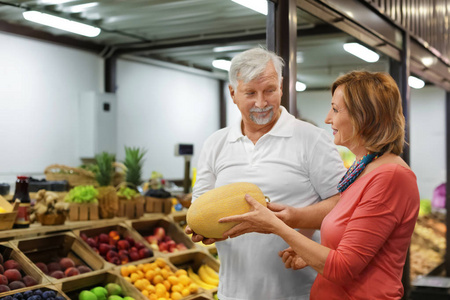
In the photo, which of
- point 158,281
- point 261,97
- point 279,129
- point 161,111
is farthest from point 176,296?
point 161,111

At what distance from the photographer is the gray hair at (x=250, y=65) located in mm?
2088

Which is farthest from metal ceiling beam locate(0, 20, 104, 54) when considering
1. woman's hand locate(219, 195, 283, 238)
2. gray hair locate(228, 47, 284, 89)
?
woman's hand locate(219, 195, 283, 238)

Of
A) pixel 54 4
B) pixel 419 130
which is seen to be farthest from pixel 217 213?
pixel 419 130

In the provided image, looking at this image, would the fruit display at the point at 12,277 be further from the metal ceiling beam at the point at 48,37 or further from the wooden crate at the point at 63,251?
the metal ceiling beam at the point at 48,37

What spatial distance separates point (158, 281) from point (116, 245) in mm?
502

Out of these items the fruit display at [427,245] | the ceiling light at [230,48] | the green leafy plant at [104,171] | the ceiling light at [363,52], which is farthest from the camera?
the ceiling light at [230,48]

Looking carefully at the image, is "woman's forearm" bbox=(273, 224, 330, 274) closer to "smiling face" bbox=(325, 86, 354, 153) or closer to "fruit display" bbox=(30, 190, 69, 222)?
"smiling face" bbox=(325, 86, 354, 153)

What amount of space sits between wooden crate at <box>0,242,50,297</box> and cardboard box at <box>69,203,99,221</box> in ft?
2.09

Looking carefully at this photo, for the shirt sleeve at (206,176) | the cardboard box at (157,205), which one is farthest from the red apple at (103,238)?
the shirt sleeve at (206,176)

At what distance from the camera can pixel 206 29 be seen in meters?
6.57

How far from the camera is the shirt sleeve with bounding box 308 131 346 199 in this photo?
6.94 feet

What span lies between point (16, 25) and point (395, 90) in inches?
229

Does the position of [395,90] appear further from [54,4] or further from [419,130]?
[419,130]

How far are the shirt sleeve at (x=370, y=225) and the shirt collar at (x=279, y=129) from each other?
2.03 feet
